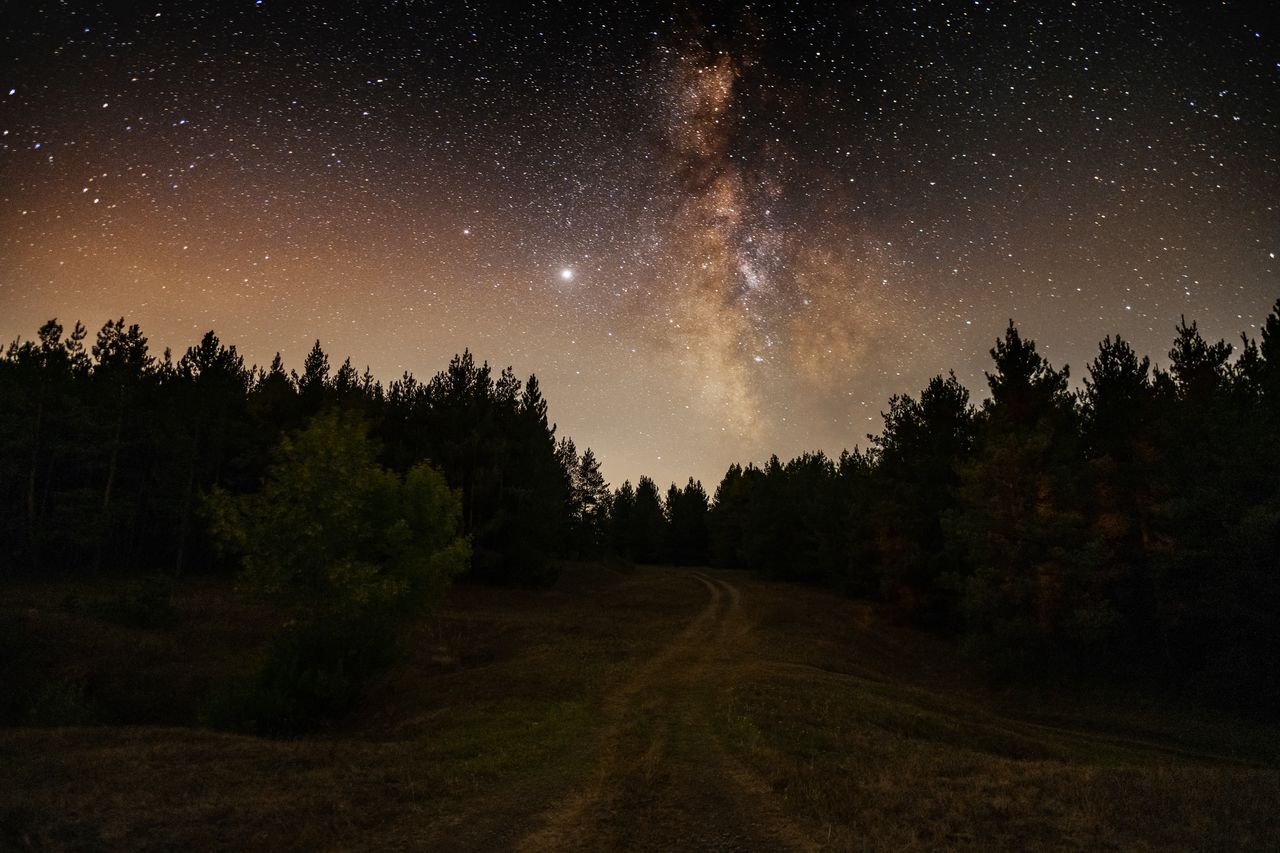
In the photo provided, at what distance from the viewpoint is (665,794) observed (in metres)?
11.7

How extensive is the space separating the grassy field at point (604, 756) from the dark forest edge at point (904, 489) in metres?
5.14

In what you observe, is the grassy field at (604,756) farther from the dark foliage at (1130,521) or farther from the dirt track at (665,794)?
the dark foliage at (1130,521)

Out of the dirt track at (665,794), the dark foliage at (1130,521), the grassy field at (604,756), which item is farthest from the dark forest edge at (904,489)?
the dirt track at (665,794)

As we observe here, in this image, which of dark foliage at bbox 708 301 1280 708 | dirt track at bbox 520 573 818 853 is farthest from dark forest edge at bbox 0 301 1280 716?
dirt track at bbox 520 573 818 853

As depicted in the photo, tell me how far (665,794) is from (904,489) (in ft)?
133

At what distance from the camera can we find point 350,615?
76.9 feet

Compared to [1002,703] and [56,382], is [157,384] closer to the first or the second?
[56,382]

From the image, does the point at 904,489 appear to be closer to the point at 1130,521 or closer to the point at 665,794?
the point at 1130,521

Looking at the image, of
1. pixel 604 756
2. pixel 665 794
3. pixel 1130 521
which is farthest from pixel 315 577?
pixel 1130 521

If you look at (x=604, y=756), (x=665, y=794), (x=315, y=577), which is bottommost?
(x=604, y=756)

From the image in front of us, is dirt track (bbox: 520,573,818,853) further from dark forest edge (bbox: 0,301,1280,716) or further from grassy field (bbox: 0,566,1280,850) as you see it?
dark forest edge (bbox: 0,301,1280,716)

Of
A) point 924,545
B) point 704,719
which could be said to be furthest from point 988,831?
point 924,545

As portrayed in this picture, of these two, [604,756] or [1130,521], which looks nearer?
[604,756]

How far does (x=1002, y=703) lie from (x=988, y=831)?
79.2 ft
